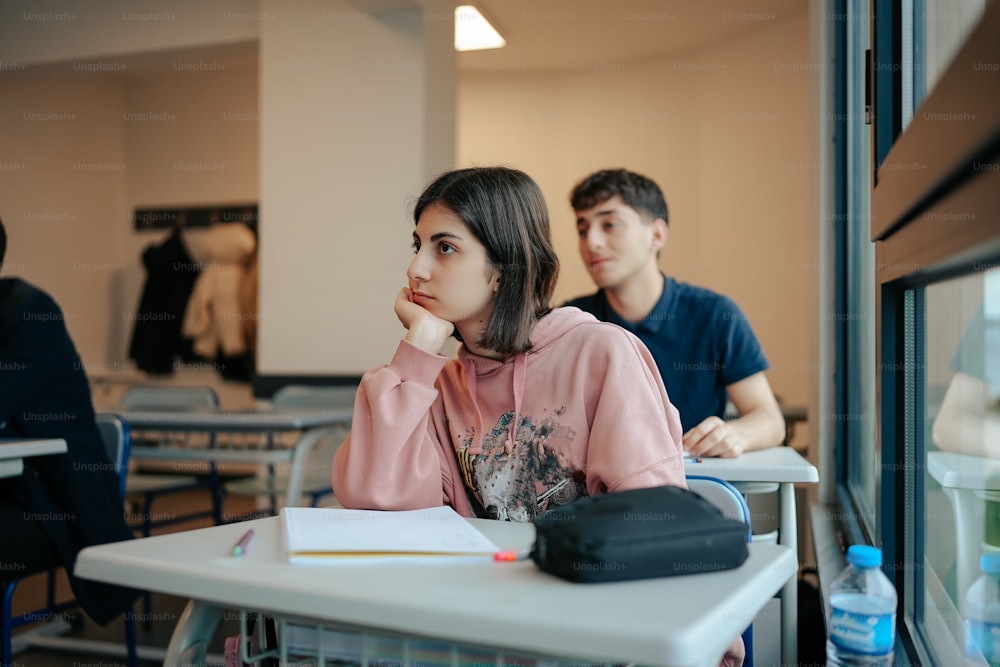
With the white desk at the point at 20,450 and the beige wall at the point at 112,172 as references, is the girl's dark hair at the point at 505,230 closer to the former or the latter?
the white desk at the point at 20,450

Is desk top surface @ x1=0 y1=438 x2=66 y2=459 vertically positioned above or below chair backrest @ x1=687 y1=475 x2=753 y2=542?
below

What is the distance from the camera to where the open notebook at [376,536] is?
85 cm

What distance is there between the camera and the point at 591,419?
1.23 metres

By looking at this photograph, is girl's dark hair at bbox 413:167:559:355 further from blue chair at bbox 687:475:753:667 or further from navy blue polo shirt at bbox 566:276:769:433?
navy blue polo shirt at bbox 566:276:769:433

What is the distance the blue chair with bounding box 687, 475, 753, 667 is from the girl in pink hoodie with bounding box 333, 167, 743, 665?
0.11 metres

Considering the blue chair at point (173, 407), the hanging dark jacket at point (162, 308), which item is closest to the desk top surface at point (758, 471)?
the blue chair at point (173, 407)

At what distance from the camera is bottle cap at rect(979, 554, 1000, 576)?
0.91 m

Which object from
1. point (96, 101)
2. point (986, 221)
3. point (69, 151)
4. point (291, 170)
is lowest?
point (986, 221)

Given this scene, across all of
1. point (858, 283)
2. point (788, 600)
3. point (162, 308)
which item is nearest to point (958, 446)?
point (788, 600)

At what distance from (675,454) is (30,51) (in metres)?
5.13

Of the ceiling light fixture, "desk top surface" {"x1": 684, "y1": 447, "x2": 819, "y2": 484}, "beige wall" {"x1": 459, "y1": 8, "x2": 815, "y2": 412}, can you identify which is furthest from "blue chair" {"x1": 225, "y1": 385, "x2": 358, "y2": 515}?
"beige wall" {"x1": 459, "y1": 8, "x2": 815, "y2": 412}

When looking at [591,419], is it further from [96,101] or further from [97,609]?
[96,101]

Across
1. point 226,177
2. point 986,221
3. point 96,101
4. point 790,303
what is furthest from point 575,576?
point 96,101

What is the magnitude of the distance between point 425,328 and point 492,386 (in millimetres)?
139
